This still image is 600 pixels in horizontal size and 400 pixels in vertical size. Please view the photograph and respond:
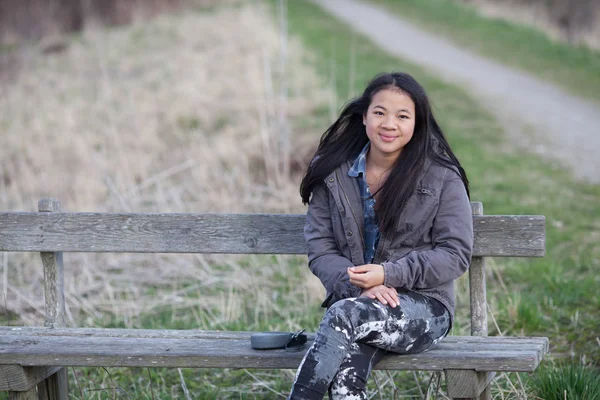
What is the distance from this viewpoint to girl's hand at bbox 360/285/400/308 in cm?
319

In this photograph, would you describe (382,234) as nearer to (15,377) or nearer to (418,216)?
(418,216)

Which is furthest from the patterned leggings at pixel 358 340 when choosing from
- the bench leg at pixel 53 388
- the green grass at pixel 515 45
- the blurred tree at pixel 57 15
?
the blurred tree at pixel 57 15

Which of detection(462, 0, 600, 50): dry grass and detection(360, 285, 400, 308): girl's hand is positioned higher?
detection(462, 0, 600, 50): dry grass

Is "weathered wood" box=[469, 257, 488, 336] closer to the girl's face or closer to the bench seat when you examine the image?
the bench seat

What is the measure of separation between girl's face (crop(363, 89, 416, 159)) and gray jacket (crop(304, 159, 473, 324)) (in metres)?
0.15

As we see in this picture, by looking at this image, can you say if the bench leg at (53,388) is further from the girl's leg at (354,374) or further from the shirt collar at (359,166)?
the shirt collar at (359,166)

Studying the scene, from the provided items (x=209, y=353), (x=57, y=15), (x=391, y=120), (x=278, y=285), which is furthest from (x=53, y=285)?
(x=57, y=15)

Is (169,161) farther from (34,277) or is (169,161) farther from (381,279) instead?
(381,279)

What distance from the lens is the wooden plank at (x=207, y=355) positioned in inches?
123

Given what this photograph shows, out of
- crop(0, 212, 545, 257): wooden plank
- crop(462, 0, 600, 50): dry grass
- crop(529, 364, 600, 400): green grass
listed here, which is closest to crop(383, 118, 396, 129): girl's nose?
crop(0, 212, 545, 257): wooden plank

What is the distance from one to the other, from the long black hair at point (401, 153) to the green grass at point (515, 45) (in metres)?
9.80

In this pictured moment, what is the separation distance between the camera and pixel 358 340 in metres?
3.12

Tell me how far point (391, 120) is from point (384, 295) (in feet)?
2.23

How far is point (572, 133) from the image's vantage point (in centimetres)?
1067
